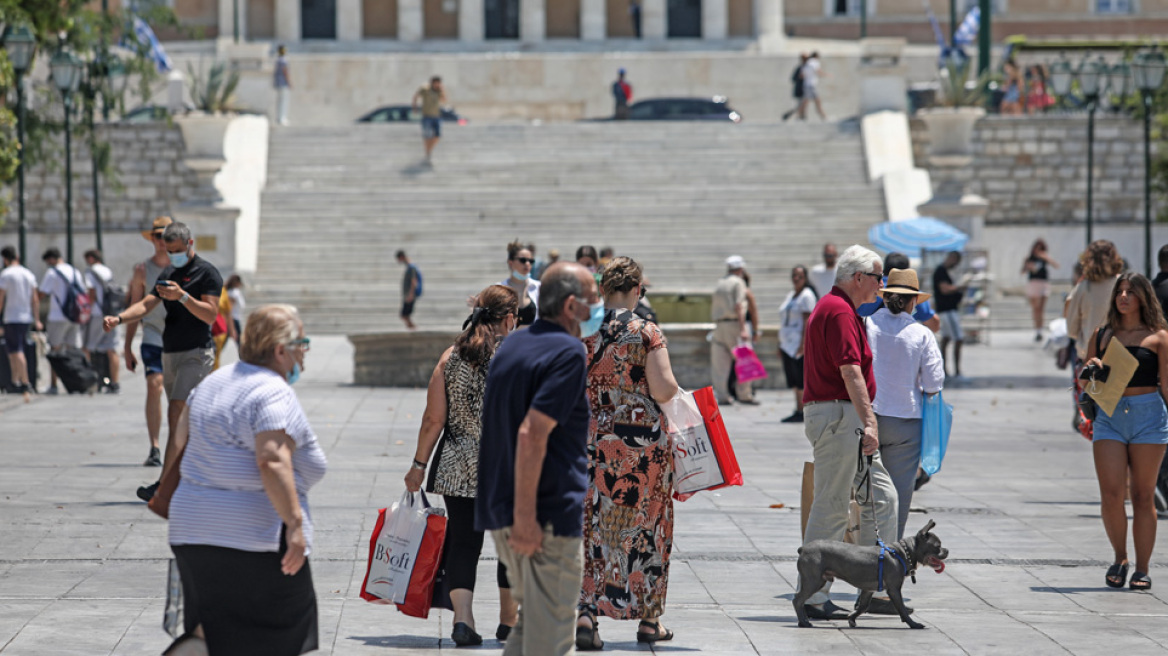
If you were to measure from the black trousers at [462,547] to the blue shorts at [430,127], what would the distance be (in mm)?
26192

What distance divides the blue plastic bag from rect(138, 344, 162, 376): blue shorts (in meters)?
5.60

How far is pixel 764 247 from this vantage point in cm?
2920

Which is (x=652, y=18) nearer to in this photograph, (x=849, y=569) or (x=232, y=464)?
(x=849, y=569)

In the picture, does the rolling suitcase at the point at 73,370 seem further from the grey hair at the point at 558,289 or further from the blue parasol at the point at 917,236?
the grey hair at the point at 558,289

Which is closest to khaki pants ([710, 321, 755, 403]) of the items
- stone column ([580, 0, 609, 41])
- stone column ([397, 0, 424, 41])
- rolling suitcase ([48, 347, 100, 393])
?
rolling suitcase ([48, 347, 100, 393])

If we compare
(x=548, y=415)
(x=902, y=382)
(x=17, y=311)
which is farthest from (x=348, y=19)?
(x=548, y=415)

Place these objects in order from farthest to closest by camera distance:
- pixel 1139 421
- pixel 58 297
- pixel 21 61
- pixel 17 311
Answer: pixel 21 61, pixel 58 297, pixel 17 311, pixel 1139 421

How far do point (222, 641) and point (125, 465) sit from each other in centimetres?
738

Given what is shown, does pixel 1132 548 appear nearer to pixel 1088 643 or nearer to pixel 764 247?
pixel 1088 643

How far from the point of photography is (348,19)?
50.8 metres

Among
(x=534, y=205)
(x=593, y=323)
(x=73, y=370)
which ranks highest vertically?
(x=593, y=323)

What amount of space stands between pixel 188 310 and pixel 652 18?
41908 millimetres

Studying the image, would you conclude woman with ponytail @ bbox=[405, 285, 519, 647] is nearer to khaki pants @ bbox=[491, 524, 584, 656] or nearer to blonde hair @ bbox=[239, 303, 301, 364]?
khaki pants @ bbox=[491, 524, 584, 656]

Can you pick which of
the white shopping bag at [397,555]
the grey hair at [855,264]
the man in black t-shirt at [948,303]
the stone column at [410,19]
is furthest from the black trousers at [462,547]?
the stone column at [410,19]
